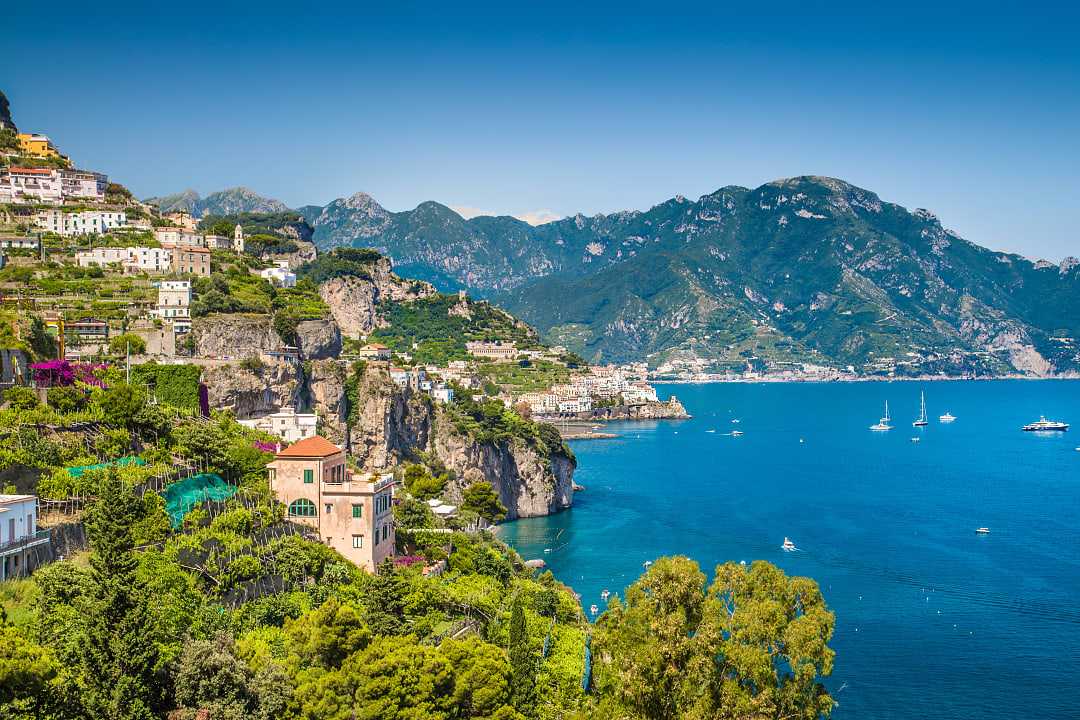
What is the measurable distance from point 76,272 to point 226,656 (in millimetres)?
34245

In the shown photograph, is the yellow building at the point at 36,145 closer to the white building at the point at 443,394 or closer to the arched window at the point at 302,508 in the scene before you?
the white building at the point at 443,394

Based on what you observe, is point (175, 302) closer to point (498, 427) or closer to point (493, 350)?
point (498, 427)

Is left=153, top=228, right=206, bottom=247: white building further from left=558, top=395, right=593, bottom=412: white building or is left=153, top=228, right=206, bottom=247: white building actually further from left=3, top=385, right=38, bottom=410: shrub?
left=558, top=395, right=593, bottom=412: white building

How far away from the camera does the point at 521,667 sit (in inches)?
937

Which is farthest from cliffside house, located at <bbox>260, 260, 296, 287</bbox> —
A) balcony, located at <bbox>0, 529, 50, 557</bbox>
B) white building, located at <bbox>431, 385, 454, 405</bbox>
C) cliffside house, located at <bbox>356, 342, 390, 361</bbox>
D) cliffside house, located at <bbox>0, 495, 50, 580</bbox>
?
cliffside house, located at <bbox>0, 495, 50, 580</bbox>

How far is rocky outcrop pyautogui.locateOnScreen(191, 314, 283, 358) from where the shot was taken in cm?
4284

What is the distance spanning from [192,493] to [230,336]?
57.4 ft

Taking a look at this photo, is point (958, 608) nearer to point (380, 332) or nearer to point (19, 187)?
point (19, 187)

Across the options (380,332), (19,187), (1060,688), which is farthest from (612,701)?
(380,332)

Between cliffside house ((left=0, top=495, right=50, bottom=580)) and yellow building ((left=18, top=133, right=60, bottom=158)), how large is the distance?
49.4 metres

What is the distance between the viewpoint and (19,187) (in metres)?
55.8

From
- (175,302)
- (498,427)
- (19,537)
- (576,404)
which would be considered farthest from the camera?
(576,404)

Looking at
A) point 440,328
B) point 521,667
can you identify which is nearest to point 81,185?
point 521,667

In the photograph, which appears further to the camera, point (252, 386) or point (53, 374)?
point (252, 386)
